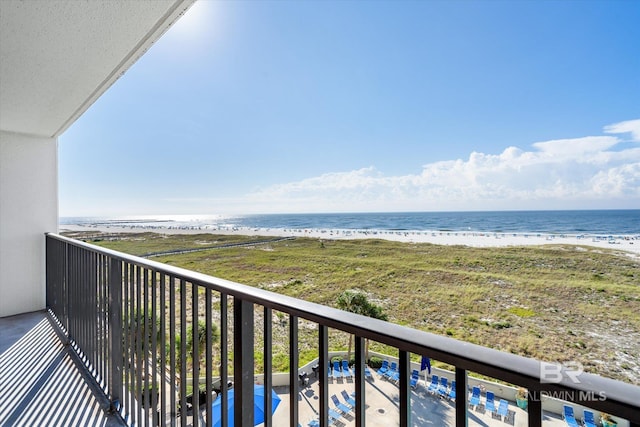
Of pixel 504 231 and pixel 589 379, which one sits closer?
pixel 589 379

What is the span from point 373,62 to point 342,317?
14756mm

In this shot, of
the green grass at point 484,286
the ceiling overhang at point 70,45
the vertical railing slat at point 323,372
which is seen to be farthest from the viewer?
the green grass at point 484,286

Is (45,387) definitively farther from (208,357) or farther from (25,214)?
(25,214)

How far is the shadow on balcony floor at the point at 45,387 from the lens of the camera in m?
1.54

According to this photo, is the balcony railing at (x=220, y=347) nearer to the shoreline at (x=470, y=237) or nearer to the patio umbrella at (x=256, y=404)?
the patio umbrella at (x=256, y=404)

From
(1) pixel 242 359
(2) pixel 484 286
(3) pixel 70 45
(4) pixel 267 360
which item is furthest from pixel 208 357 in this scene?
(2) pixel 484 286

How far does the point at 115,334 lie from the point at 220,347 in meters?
1.02

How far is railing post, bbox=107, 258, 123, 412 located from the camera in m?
Result: 1.58

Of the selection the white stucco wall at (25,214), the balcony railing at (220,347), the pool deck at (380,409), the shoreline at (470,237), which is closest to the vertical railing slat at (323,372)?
the balcony railing at (220,347)

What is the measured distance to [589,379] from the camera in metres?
0.37

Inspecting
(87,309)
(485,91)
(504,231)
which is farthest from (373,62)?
(504,231)

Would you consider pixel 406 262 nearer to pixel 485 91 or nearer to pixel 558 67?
pixel 485 91

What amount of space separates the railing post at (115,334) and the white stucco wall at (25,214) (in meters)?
2.55

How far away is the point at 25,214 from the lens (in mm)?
3260
